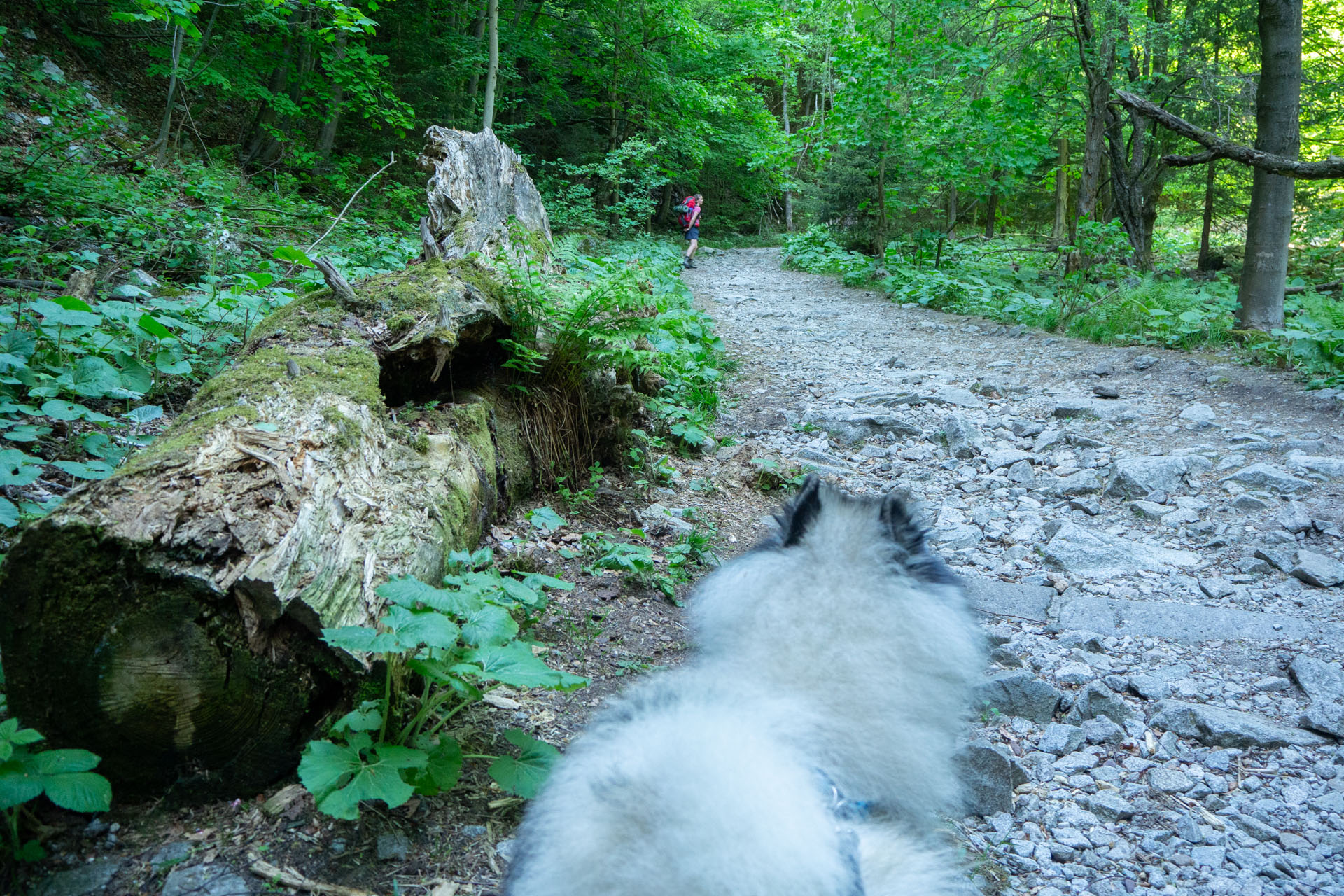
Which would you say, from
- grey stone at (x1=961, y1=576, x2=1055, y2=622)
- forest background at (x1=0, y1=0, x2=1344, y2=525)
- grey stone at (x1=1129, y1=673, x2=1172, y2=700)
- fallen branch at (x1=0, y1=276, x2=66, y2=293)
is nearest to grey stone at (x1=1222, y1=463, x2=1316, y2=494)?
grey stone at (x1=961, y1=576, x2=1055, y2=622)

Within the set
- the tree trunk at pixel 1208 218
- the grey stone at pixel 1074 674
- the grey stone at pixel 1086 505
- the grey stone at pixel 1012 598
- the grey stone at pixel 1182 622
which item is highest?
the tree trunk at pixel 1208 218

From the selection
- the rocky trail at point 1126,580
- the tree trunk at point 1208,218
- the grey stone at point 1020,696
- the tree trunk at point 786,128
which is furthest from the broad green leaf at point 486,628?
the tree trunk at point 786,128

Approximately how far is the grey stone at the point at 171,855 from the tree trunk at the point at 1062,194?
20025mm

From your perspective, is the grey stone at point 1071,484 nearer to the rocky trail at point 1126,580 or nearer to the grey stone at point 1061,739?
the rocky trail at point 1126,580

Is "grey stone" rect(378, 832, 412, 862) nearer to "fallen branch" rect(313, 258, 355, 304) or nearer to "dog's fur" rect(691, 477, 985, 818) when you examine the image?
"dog's fur" rect(691, 477, 985, 818)

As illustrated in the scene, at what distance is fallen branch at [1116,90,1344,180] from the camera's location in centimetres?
690

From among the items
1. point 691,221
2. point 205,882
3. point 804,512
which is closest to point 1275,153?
point 804,512

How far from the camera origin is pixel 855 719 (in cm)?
171

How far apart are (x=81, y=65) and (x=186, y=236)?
7.81 m

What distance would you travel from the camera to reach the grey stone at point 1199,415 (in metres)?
6.31

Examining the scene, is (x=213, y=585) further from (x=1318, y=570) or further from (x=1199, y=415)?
(x=1199, y=415)

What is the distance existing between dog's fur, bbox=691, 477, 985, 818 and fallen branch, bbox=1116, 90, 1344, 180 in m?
7.55

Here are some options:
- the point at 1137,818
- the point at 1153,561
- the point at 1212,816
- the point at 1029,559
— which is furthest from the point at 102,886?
the point at 1153,561

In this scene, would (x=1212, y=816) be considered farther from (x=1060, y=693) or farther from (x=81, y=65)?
(x=81, y=65)
